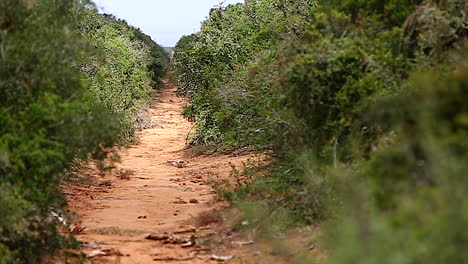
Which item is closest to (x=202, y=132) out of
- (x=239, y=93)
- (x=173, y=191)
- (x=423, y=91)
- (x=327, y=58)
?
(x=173, y=191)

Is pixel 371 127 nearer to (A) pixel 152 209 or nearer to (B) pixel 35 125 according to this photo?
(B) pixel 35 125

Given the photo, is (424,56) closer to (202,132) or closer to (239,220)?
(239,220)

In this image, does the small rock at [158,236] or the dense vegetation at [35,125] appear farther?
the small rock at [158,236]

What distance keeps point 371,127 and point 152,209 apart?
6967 millimetres

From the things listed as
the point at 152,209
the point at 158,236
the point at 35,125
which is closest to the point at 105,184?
the point at 152,209

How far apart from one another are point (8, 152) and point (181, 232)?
16.7 ft

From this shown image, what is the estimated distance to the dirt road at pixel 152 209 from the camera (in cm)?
1055

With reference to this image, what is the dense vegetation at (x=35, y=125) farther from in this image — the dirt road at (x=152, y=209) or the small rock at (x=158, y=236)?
the small rock at (x=158, y=236)

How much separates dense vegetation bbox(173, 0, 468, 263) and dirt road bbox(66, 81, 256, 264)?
4.55ft

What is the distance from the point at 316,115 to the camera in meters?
10.7

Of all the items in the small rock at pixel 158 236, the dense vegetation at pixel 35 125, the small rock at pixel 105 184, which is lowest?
the small rock at pixel 105 184

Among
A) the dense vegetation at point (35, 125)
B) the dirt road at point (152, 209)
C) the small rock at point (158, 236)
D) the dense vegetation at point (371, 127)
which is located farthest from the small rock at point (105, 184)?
the dense vegetation at point (35, 125)

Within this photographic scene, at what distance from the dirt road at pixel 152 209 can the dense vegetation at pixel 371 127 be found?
139cm

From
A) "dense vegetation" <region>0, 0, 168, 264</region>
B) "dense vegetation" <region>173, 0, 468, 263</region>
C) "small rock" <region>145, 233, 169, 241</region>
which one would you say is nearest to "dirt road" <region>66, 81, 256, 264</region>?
"small rock" <region>145, 233, 169, 241</region>
